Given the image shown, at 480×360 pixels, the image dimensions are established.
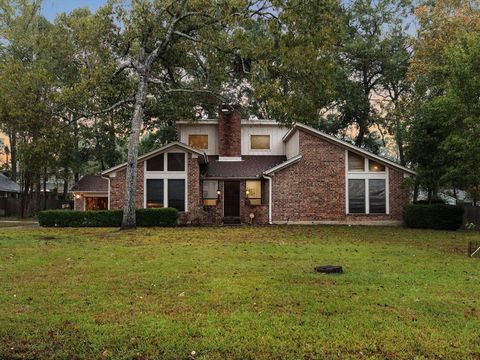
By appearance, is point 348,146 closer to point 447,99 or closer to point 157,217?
point 447,99

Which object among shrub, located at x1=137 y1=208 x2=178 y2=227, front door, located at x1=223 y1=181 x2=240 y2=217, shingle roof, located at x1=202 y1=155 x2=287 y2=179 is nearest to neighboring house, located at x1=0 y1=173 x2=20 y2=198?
shingle roof, located at x1=202 y1=155 x2=287 y2=179

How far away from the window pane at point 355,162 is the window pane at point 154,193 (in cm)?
1022

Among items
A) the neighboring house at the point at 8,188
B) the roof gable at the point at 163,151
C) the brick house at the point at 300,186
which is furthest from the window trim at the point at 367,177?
the neighboring house at the point at 8,188

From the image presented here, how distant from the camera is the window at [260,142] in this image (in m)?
27.5

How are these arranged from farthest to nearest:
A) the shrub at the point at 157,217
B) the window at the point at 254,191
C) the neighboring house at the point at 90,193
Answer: the neighboring house at the point at 90,193 < the window at the point at 254,191 < the shrub at the point at 157,217

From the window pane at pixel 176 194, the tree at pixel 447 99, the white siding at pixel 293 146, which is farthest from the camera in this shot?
the white siding at pixel 293 146

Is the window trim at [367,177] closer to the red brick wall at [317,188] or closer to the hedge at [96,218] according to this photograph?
the red brick wall at [317,188]

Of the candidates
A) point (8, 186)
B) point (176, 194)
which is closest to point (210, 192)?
point (176, 194)

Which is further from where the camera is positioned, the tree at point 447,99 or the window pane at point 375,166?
the window pane at point 375,166

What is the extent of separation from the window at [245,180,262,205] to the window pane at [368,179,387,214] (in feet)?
19.7

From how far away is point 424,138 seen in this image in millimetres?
21297

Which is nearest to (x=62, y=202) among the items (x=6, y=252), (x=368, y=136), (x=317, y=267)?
(x=368, y=136)

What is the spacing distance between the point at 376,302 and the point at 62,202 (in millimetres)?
38876

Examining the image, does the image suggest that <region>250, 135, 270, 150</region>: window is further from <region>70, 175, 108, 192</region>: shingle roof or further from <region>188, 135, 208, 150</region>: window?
<region>70, 175, 108, 192</region>: shingle roof
